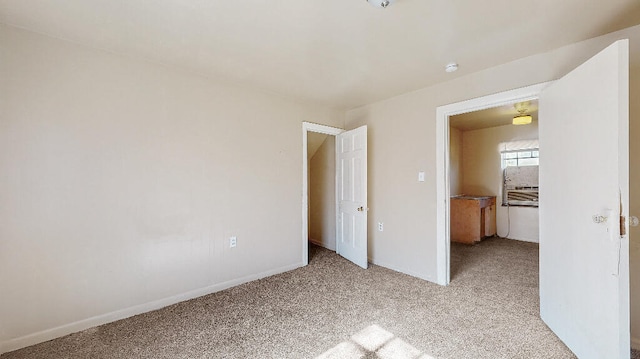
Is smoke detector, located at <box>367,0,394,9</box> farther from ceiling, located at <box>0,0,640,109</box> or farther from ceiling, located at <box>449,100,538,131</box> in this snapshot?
ceiling, located at <box>449,100,538,131</box>

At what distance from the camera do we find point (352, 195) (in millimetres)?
3727

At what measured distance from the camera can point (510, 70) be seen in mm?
2490

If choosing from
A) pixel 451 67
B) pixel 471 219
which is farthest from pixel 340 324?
pixel 471 219

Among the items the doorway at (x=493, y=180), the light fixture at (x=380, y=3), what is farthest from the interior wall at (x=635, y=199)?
the doorway at (x=493, y=180)

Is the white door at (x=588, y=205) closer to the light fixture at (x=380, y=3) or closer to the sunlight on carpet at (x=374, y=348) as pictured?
the sunlight on carpet at (x=374, y=348)

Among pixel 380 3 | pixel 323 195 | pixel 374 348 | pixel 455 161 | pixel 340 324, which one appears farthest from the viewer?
pixel 455 161

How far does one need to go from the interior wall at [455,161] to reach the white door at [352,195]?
281cm

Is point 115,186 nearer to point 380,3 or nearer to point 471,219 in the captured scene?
point 380,3

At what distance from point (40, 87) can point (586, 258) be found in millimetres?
3781

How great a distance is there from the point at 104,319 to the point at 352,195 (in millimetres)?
2812

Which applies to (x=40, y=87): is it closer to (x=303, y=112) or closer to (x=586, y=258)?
(x=303, y=112)

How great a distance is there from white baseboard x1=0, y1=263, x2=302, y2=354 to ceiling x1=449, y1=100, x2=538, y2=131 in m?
4.19

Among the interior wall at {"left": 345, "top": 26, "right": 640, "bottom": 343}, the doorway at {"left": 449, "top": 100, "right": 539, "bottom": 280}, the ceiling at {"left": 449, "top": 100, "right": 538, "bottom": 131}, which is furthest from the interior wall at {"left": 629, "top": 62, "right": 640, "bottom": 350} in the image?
the doorway at {"left": 449, "top": 100, "right": 539, "bottom": 280}


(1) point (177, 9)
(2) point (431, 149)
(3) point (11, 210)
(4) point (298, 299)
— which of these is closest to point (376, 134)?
(2) point (431, 149)
